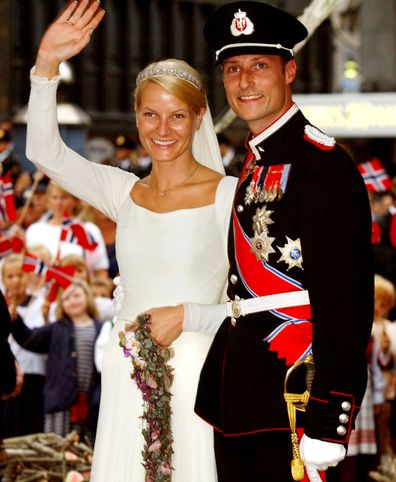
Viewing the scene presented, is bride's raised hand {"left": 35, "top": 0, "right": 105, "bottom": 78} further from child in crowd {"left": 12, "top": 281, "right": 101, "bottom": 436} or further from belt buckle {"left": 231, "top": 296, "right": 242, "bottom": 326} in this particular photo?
child in crowd {"left": 12, "top": 281, "right": 101, "bottom": 436}

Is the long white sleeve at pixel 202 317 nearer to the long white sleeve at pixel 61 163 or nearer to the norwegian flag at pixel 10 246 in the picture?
the long white sleeve at pixel 61 163

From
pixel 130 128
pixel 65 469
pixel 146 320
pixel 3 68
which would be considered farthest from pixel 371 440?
pixel 130 128

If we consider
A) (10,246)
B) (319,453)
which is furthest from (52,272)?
(319,453)

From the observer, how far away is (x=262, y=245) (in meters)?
3.20

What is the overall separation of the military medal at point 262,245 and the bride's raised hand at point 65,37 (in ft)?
2.82

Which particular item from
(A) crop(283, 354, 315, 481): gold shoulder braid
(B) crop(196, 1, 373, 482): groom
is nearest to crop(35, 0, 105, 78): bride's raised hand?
(B) crop(196, 1, 373, 482): groom

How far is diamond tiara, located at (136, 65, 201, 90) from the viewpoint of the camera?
3674 millimetres

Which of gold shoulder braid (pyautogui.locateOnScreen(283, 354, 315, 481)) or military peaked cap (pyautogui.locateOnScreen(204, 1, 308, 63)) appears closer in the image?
gold shoulder braid (pyautogui.locateOnScreen(283, 354, 315, 481))

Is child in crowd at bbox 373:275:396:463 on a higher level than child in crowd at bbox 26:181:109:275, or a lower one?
lower

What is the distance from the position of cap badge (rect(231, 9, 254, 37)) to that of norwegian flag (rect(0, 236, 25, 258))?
426cm

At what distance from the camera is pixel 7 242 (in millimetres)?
7359

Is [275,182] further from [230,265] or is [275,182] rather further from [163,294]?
[163,294]

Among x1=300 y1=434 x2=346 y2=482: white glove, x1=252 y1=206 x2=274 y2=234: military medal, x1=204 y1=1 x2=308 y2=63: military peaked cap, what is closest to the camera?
x1=300 y1=434 x2=346 y2=482: white glove

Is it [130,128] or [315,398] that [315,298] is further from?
[130,128]
